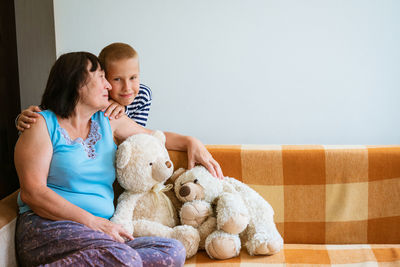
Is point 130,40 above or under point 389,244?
above

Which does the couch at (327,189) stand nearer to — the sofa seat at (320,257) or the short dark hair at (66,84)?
the sofa seat at (320,257)

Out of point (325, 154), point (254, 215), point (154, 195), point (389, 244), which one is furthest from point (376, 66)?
point (154, 195)

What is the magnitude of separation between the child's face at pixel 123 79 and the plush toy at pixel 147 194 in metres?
0.19

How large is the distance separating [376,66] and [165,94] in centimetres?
125

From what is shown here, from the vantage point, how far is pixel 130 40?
263cm

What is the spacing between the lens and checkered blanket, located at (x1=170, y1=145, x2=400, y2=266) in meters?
1.82

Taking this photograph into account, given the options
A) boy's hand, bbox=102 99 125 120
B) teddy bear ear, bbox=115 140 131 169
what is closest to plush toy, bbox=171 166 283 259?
teddy bear ear, bbox=115 140 131 169

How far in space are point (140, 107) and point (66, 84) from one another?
17.7 inches

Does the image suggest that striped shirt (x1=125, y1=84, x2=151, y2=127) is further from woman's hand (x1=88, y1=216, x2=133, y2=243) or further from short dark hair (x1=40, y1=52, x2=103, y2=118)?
woman's hand (x1=88, y1=216, x2=133, y2=243)

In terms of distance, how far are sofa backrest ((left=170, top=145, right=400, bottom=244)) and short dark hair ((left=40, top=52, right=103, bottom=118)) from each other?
0.56m

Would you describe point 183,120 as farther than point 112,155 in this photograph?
Yes

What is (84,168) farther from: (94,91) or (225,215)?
(225,215)

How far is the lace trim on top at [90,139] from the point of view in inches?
61.9

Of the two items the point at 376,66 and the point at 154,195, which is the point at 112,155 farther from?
the point at 376,66
